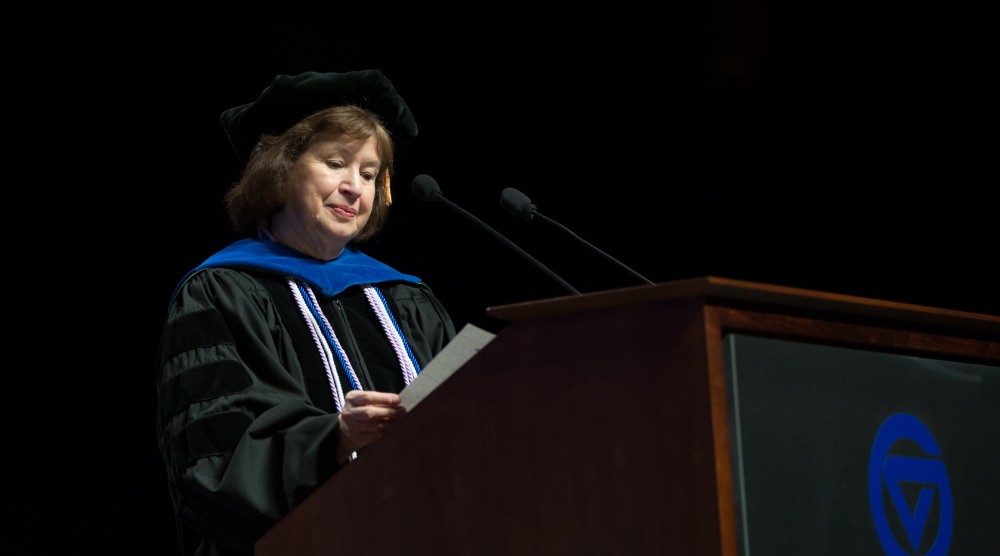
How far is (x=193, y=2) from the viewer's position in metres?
3.50

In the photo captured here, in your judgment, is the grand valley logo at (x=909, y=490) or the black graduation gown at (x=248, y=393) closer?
the grand valley logo at (x=909, y=490)

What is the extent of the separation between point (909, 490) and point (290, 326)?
54.7 inches

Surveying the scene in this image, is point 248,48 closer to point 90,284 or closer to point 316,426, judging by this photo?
point 90,284

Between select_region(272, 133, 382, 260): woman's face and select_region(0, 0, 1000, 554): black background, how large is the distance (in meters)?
0.82

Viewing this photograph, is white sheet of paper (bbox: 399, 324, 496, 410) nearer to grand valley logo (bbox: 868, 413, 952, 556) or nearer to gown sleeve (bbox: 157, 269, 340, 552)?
gown sleeve (bbox: 157, 269, 340, 552)

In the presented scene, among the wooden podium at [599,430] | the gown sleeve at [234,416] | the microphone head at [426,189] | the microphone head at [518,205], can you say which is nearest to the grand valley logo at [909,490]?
the wooden podium at [599,430]

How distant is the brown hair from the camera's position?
8.89ft

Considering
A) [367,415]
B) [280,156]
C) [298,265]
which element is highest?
[280,156]

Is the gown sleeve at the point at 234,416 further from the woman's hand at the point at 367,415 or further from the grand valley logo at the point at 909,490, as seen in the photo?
the grand valley logo at the point at 909,490

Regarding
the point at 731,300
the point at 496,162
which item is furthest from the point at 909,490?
the point at 496,162

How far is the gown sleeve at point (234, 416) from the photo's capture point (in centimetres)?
193

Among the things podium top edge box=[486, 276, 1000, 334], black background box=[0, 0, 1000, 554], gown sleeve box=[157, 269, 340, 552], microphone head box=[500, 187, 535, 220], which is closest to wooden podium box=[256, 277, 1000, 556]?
podium top edge box=[486, 276, 1000, 334]

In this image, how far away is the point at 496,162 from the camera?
4109 millimetres

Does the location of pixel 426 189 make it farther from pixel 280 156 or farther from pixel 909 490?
pixel 909 490
